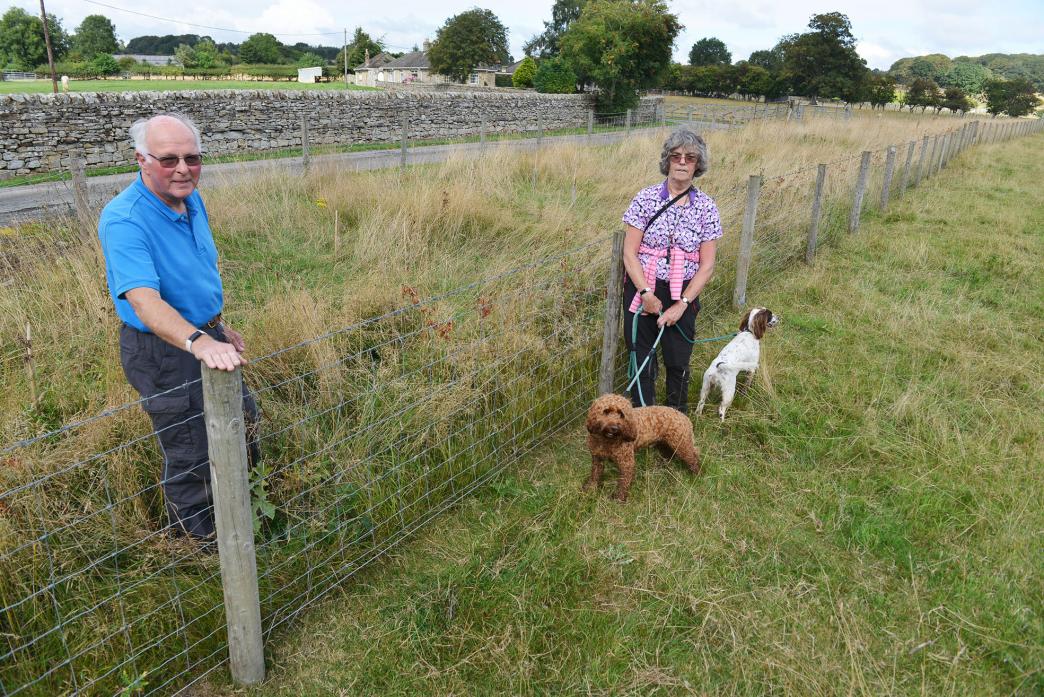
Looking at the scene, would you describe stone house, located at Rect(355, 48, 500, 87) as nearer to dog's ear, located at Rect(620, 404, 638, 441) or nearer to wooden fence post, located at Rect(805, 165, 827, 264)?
wooden fence post, located at Rect(805, 165, 827, 264)

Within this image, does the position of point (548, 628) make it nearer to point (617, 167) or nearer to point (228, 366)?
point (228, 366)

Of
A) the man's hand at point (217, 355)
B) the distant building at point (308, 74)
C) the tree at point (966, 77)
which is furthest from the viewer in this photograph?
the distant building at point (308, 74)

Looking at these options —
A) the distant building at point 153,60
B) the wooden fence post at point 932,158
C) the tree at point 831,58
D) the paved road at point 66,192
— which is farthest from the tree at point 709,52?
the paved road at point 66,192

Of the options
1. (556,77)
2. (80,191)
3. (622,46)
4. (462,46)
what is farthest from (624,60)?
(80,191)

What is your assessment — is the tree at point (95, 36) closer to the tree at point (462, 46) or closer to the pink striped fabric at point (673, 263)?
the tree at point (462, 46)

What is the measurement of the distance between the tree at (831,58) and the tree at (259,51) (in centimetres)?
8587

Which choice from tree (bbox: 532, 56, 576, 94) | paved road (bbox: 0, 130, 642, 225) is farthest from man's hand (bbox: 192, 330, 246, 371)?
tree (bbox: 532, 56, 576, 94)

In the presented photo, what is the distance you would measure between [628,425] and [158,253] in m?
2.13

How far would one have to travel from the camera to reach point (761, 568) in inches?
115

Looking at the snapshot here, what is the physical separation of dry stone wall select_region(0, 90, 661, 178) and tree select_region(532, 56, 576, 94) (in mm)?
8967

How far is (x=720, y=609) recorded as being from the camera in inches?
105

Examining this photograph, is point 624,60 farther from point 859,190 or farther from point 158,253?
point 158,253

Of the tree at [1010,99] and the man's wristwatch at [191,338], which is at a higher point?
the tree at [1010,99]

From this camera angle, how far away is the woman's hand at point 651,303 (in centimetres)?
363
